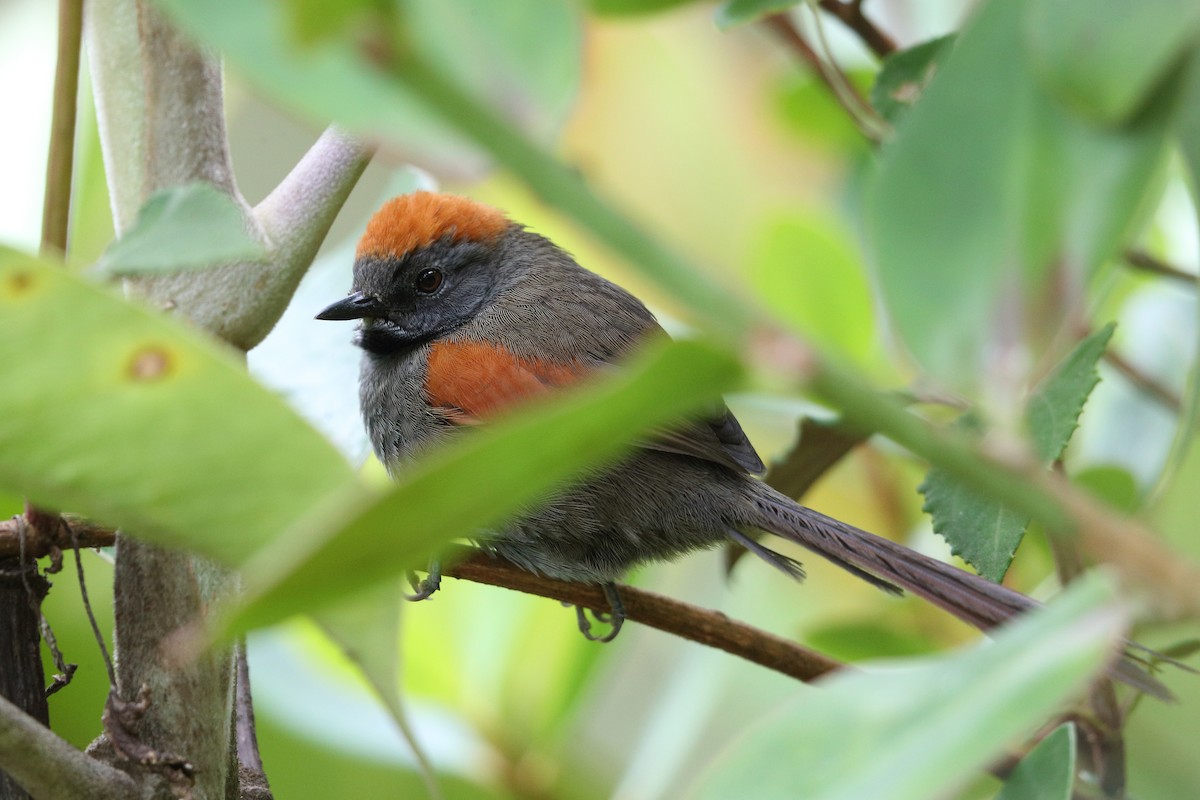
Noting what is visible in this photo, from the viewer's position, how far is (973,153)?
2.60 ft

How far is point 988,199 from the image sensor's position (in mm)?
775

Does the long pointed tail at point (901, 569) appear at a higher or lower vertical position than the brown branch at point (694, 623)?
higher

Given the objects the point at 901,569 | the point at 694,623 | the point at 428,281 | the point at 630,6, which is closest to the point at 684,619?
the point at 694,623

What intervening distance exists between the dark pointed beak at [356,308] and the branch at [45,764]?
4.51 feet

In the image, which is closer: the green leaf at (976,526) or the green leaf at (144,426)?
the green leaf at (144,426)

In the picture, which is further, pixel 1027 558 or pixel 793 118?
pixel 793 118

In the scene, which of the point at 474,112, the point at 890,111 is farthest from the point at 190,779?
the point at 890,111

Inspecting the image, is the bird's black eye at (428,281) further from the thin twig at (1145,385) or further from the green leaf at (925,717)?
the green leaf at (925,717)

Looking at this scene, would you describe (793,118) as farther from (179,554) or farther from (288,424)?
(288,424)

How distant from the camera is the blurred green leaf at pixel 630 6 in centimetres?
103

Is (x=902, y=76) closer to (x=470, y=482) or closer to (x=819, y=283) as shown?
(x=819, y=283)

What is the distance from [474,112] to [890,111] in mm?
995

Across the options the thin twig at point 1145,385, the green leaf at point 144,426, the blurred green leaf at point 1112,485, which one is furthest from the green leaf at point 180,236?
the thin twig at point 1145,385

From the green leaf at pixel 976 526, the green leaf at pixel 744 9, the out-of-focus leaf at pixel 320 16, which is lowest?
the green leaf at pixel 976 526
